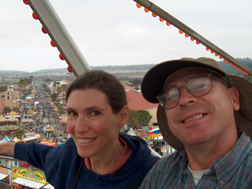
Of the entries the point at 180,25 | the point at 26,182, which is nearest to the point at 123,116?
the point at 180,25

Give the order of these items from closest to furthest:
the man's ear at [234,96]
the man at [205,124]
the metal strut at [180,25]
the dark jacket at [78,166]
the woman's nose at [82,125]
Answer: the man at [205,124]
the man's ear at [234,96]
the woman's nose at [82,125]
the dark jacket at [78,166]
the metal strut at [180,25]

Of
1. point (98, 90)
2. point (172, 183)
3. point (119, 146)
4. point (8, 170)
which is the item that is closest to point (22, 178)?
point (8, 170)

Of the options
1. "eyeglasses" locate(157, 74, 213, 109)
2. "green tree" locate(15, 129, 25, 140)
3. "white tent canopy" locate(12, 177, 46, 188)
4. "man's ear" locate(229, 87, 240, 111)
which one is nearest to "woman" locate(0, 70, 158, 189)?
"eyeglasses" locate(157, 74, 213, 109)

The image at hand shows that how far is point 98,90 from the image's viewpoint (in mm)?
1205

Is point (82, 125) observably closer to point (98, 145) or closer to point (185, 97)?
point (98, 145)

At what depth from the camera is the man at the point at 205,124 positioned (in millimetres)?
875

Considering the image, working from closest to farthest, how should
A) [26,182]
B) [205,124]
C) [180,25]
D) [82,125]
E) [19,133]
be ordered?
[205,124] → [82,125] → [180,25] → [26,182] → [19,133]

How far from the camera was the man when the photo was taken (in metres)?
0.88

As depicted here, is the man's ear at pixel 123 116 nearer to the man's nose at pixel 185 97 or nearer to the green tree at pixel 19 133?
the man's nose at pixel 185 97

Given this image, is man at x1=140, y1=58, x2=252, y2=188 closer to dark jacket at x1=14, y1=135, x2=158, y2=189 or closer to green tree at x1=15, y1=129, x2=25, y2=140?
dark jacket at x1=14, y1=135, x2=158, y2=189

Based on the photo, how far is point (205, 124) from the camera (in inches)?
34.9

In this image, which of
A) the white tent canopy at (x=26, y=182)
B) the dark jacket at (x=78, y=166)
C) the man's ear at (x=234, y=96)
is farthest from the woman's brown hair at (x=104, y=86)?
the white tent canopy at (x=26, y=182)

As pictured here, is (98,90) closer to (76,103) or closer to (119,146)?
(76,103)

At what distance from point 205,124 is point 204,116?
36 mm
